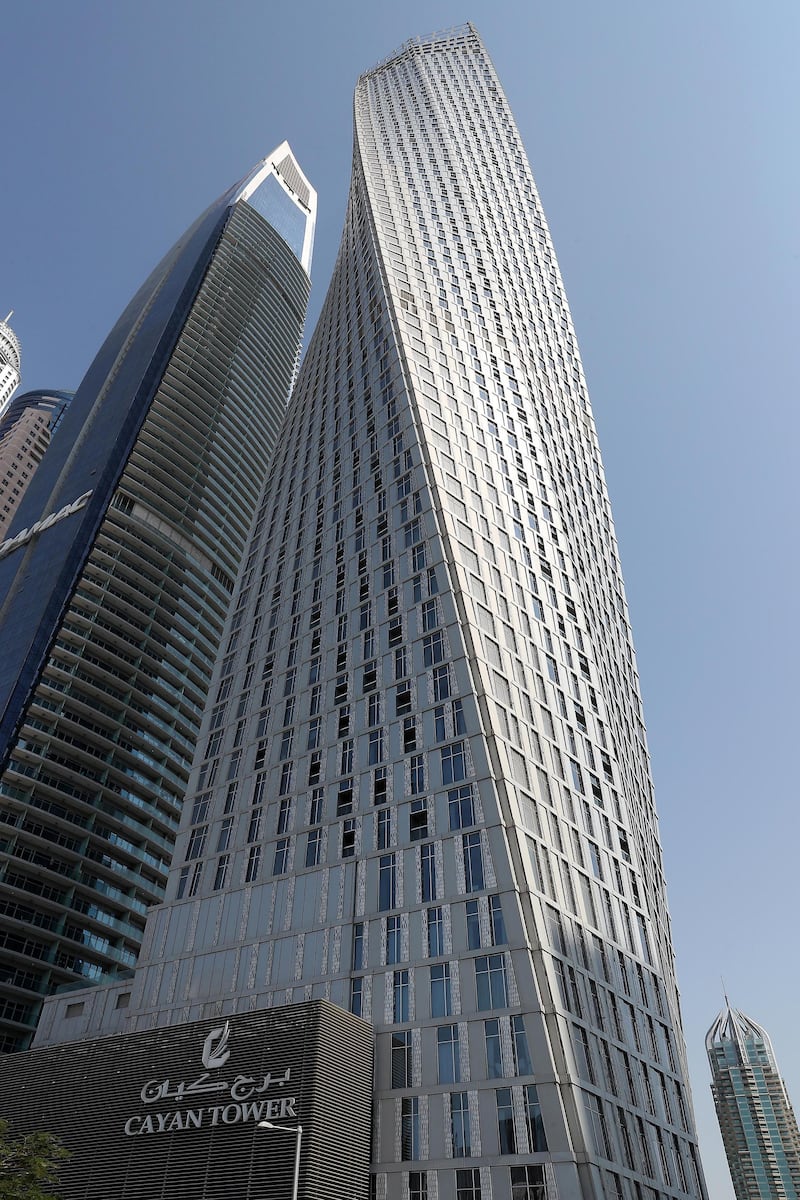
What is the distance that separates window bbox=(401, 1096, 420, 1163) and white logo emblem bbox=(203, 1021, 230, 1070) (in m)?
10.6

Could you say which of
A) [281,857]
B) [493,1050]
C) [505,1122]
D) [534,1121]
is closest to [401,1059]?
[493,1050]

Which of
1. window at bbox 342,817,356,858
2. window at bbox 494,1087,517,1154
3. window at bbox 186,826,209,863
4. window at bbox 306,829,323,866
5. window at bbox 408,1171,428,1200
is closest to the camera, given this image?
window at bbox 494,1087,517,1154

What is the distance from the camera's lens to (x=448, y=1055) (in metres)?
52.8

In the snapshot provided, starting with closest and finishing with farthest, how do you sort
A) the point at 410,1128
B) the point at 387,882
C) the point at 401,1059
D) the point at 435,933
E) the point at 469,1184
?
the point at 469,1184
the point at 410,1128
the point at 401,1059
the point at 435,933
the point at 387,882

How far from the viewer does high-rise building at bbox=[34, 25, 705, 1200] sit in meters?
52.4

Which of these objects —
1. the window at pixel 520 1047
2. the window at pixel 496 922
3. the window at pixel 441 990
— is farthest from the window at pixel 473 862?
the window at pixel 520 1047

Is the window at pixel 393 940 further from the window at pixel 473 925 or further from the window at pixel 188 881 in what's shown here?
the window at pixel 188 881

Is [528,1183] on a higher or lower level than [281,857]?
lower

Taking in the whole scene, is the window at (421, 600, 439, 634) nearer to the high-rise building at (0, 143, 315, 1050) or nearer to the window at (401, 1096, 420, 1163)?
the window at (401, 1096, 420, 1163)

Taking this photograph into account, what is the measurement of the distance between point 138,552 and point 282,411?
60263mm

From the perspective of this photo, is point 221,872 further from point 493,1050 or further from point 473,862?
point 493,1050

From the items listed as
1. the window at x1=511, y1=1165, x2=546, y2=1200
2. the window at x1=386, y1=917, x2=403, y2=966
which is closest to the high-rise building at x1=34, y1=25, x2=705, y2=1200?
the window at x1=511, y1=1165, x2=546, y2=1200

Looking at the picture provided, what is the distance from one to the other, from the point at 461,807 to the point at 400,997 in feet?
42.3

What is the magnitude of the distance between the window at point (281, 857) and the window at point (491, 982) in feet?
64.3
